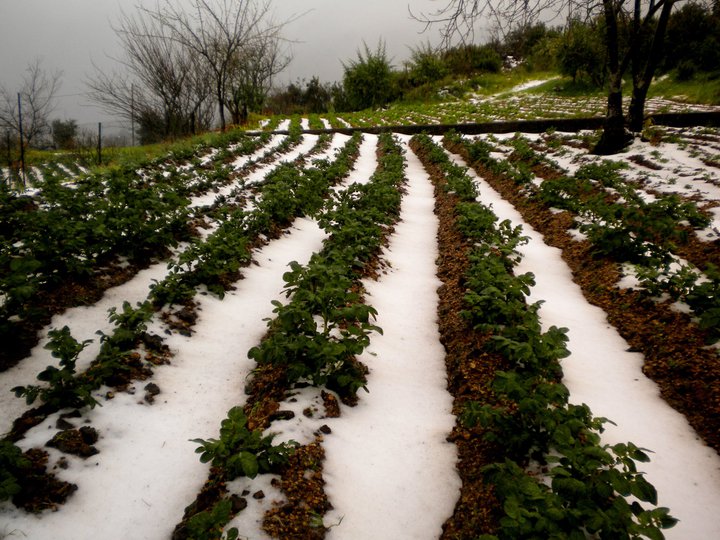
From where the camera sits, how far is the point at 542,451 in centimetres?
237

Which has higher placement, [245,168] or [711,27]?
[711,27]

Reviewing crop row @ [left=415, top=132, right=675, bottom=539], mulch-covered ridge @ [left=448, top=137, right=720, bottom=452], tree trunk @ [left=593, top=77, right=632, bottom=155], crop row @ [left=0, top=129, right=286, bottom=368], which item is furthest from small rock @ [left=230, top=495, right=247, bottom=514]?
tree trunk @ [left=593, top=77, right=632, bottom=155]

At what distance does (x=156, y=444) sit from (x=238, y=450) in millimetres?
753

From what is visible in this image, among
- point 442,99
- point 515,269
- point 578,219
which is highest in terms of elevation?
point 442,99

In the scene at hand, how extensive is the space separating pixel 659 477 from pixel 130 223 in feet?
18.4

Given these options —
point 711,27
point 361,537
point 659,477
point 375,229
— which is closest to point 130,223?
point 375,229

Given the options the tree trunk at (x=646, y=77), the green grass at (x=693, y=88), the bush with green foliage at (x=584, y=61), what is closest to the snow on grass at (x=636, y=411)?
the tree trunk at (x=646, y=77)

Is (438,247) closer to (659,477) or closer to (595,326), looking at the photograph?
(595,326)

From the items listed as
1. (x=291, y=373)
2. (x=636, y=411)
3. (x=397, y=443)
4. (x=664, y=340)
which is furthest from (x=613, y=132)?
(x=291, y=373)

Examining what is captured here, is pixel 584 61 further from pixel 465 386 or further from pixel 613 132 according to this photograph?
pixel 465 386

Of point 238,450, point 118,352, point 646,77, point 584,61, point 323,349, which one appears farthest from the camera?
point 584,61

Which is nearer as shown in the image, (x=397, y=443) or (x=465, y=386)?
(x=397, y=443)

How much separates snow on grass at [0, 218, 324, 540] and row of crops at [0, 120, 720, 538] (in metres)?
0.03

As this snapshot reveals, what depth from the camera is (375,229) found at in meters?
5.59
